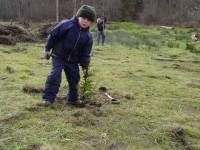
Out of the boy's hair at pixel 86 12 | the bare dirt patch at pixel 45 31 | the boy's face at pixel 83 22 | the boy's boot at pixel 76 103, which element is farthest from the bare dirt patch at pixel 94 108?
the bare dirt patch at pixel 45 31

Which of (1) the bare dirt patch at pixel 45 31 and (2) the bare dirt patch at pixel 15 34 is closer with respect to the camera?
(2) the bare dirt patch at pixel 15 34

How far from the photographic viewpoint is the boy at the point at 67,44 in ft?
11.8

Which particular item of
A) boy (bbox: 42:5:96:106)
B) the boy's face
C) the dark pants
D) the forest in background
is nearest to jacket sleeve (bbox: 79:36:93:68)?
boy (bbox: 42:5:96:106)

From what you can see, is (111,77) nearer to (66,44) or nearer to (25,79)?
(25,79)

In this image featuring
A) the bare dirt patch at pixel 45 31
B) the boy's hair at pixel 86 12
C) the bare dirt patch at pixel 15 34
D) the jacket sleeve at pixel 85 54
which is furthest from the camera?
the bare dirt patch at pixel 45 31

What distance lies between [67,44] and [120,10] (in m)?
41.2

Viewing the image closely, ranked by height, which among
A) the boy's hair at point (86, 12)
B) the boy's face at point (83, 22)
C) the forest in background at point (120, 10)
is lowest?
the boy's face at point (83, 22)

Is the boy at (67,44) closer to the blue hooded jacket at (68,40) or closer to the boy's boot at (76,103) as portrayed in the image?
the blue hooded jacket at (68,40)

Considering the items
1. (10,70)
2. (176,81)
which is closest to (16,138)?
(10,70)

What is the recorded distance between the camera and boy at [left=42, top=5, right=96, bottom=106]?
11.8 feet

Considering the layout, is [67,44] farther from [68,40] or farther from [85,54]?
[85,54]

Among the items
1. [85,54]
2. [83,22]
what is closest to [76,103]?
[85,54]

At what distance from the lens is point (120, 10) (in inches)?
1674

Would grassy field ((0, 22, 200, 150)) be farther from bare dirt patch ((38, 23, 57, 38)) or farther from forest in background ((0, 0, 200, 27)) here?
forest in background ((0, 0, 200, 27))
